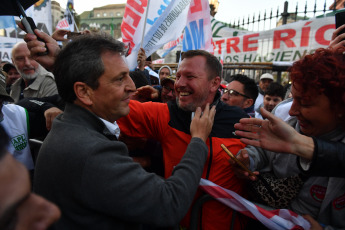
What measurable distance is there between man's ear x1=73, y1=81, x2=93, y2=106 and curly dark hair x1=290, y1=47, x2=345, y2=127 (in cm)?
128

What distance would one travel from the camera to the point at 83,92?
1.24 meters

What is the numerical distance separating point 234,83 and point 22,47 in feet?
12.0

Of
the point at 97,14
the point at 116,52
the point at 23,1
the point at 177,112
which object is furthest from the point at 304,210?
the point at 97,14

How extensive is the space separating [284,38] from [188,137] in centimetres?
529

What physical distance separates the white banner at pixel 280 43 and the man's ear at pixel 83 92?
4628 mm

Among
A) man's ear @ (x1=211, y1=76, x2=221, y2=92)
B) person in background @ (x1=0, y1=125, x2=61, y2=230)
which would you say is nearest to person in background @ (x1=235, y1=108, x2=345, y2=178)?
man's ear @ (x1=211, y1=76, x2=221, y2=92)

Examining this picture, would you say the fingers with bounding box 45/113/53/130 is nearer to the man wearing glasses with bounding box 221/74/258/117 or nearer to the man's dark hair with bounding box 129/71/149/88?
the man's dark hair with bounding box 129/71/149/88

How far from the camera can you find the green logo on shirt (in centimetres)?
186

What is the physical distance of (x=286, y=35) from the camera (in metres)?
5.81

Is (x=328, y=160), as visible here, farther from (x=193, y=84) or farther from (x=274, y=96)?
(x=274, y=96)

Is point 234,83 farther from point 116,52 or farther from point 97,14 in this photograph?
point 97,14

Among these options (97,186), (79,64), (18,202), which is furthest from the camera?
(79,64)

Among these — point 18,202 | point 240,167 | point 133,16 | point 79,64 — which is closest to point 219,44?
point 133,16

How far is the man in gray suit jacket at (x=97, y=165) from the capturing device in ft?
3.26
